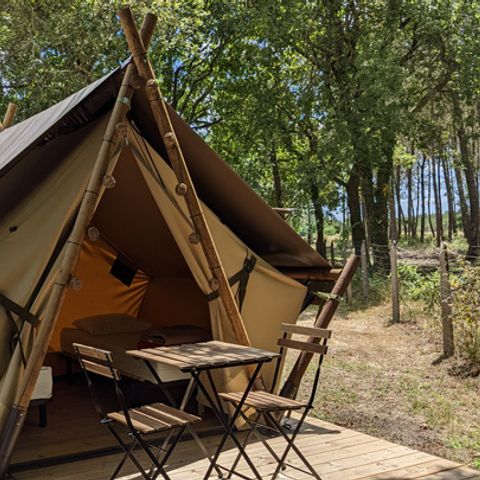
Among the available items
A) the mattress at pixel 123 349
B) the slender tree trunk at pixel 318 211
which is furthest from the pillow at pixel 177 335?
the slender tree trunk at pixel 318 211

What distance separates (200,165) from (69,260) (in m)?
1.42

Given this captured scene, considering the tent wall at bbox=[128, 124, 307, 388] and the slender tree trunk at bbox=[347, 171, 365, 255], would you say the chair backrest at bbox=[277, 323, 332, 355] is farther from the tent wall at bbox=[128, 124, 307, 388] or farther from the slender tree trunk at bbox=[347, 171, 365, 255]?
the slender tree trunk at bbox=[347, 171, 365, 255]

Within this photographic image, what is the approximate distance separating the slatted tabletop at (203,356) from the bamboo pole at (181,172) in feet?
2.05

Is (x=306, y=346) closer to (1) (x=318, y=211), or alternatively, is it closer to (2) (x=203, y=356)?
(2) (x=203, y=356)

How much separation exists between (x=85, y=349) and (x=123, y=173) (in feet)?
6.75

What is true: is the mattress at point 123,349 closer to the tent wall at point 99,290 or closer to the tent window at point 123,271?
the tent wall at point 99,290

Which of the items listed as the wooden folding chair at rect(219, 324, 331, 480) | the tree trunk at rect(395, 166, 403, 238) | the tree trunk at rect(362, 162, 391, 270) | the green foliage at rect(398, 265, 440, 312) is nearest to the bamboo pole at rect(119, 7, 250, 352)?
the wooden folding chair at rect(219, 324, 331, 480)

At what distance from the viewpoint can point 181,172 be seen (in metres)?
3.79

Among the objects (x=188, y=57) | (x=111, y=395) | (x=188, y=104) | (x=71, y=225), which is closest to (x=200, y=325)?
(x=111, y=395)

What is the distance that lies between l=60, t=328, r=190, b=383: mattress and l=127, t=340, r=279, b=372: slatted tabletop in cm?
129

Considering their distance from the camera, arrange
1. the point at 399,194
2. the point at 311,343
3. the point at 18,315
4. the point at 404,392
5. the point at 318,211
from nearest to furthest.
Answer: the point at 18,315
the point at 311,343
the point at 404,392
the point at 318,211
the point at 399,194

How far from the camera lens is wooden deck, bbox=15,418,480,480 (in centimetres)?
326

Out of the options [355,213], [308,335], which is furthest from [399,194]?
[308,335]

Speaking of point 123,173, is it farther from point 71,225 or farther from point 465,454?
point 465,454
